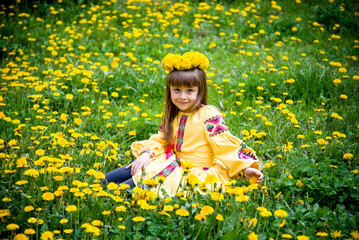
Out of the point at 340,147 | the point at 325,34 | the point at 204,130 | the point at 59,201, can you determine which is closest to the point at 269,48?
the point at 325,34

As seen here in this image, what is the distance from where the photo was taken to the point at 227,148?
2.47m

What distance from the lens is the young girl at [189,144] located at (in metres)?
2.49

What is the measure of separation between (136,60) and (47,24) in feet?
7.00

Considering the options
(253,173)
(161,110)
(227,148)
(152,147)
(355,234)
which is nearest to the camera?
(355,234)

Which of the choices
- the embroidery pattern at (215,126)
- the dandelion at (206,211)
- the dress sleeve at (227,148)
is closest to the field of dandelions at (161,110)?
the dandelion at (206,211)

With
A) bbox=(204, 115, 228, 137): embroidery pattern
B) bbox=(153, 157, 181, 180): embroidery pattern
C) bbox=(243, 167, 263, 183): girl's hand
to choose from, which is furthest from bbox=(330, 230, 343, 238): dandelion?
bbox=(153, 157, 181, 180): embroidery pattern

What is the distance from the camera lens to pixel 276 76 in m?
4.20

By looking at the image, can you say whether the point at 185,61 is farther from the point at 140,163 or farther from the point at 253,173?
the point at 253,173

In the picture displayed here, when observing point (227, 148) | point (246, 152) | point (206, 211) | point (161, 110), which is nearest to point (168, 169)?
point (227, 148)

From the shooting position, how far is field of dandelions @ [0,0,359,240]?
2.02m

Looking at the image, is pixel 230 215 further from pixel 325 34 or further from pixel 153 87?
pixel 325 34

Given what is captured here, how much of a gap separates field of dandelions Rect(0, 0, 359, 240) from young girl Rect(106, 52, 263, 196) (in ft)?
0.60

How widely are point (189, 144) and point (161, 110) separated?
4.01 feet

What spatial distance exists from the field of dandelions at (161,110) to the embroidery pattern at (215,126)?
377 mm
